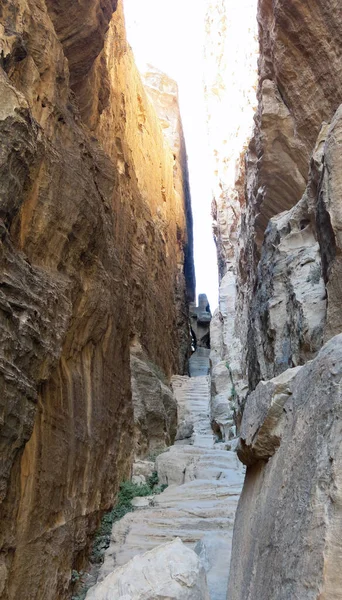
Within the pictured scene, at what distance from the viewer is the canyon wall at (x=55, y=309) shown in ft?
15.2

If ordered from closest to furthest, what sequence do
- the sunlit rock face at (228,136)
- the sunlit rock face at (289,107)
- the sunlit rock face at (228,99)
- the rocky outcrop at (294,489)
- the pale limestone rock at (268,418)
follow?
1. the rocky outcrop at (294,489)
2. the pale limestone rock at (268,418)
3. the sunlit rock face at (289,107)
4. the sunlit rock face at (228,136)
5. the sunlit rock face at (228,99)

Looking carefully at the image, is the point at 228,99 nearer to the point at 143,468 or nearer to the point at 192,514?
the point at 143,468

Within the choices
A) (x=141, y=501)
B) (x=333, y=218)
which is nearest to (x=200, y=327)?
(x=141, y=501)

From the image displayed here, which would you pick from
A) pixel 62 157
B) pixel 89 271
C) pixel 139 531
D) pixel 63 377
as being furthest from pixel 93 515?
pixel 62 157

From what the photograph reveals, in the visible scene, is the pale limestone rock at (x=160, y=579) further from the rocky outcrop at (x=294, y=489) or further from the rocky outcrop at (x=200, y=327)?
the rocky outcrop at (x=200, y=327)

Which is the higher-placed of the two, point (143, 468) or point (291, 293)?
point (291, 293)

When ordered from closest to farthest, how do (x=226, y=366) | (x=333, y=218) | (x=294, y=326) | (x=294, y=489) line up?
(x=294, y=489), (x=333, y=218), (x=294, y=326), (x=226, y=366)

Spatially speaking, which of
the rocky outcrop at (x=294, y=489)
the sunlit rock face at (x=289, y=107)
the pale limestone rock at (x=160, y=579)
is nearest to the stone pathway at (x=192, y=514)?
the pale limestone rock at (x=160, y=579)

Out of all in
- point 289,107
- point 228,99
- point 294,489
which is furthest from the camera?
point 228,99

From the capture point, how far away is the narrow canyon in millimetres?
2842

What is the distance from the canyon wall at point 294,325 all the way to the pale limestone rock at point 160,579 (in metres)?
0.32

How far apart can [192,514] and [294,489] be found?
520cm

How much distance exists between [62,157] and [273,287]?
12.8ft

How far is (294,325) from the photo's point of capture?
693cm
